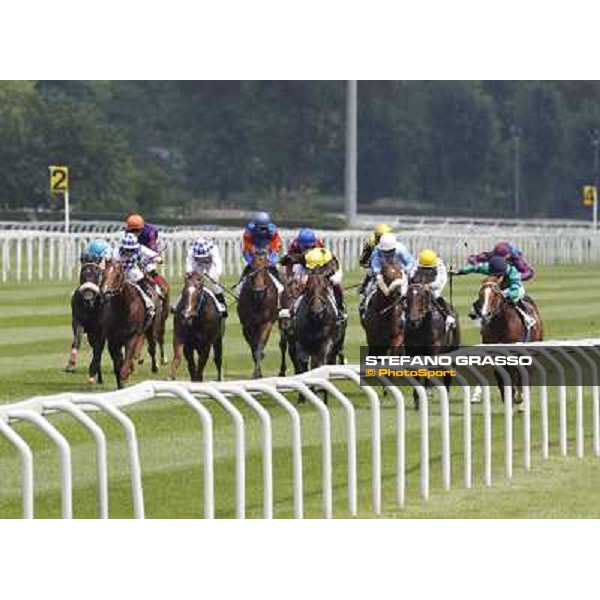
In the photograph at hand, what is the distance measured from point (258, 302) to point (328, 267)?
178cm

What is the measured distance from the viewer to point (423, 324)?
19422 millimetres

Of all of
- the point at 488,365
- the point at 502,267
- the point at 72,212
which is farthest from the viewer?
the point at 72,212

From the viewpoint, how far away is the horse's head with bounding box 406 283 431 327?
1928cm

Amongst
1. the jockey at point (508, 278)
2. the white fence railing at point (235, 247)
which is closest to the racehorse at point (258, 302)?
the jockey at point (508, 278)

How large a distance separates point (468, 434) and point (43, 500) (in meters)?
2.45

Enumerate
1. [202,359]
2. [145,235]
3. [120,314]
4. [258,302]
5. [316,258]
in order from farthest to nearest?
1. [145,235]
2. [258,302]
3. [120,314]
4. [202,359]
5. [316,258]

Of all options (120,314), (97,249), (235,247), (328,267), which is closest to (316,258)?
(328,267)

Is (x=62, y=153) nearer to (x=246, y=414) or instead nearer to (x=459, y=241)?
(x=459, y=241)

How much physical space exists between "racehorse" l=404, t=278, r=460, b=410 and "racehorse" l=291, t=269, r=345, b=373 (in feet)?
2.00

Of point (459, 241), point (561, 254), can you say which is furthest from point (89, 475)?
point (561, 254)

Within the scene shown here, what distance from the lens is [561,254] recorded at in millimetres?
53156

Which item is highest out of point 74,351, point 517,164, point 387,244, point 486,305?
point 517,164

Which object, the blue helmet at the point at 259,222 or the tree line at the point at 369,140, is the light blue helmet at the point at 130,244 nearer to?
the blue helmet at the point at 259,222

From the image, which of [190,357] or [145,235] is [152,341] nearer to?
[145,235]
